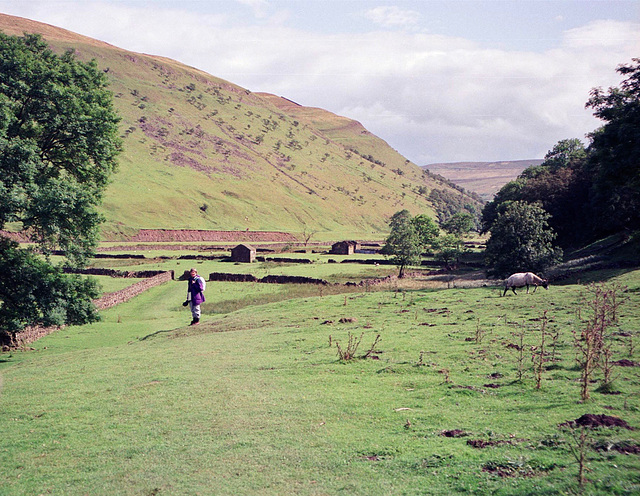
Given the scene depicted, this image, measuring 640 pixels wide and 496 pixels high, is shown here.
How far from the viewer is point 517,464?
7754mm

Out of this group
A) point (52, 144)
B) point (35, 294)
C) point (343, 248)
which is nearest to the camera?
point (35, 294)

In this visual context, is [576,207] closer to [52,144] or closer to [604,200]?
[604,200]

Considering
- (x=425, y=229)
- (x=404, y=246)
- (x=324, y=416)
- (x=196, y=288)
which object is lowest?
(x=324, y=416)

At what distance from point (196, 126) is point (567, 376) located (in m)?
198

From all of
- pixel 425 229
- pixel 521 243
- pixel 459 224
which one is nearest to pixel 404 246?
pixel 521 243

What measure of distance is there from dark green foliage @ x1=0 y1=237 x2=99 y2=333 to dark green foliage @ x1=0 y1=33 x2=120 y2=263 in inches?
46.3

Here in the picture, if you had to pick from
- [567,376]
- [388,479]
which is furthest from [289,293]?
[388,479]

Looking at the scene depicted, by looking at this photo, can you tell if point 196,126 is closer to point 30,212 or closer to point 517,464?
point 30,212

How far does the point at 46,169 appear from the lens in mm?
24688

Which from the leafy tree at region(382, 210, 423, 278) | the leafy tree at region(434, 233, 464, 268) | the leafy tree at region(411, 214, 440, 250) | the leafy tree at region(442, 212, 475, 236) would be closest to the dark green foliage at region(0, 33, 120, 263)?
the leafy tree at region(382, 210, 423, 278)

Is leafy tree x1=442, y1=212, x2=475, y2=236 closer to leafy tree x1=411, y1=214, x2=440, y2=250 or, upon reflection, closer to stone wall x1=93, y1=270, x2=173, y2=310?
leafy tree x1=411, y1=214, x2=440, y2=250

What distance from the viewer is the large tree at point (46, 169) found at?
22.0m

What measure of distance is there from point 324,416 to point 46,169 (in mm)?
20994

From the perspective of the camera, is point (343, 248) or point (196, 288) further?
point (343, 248)
